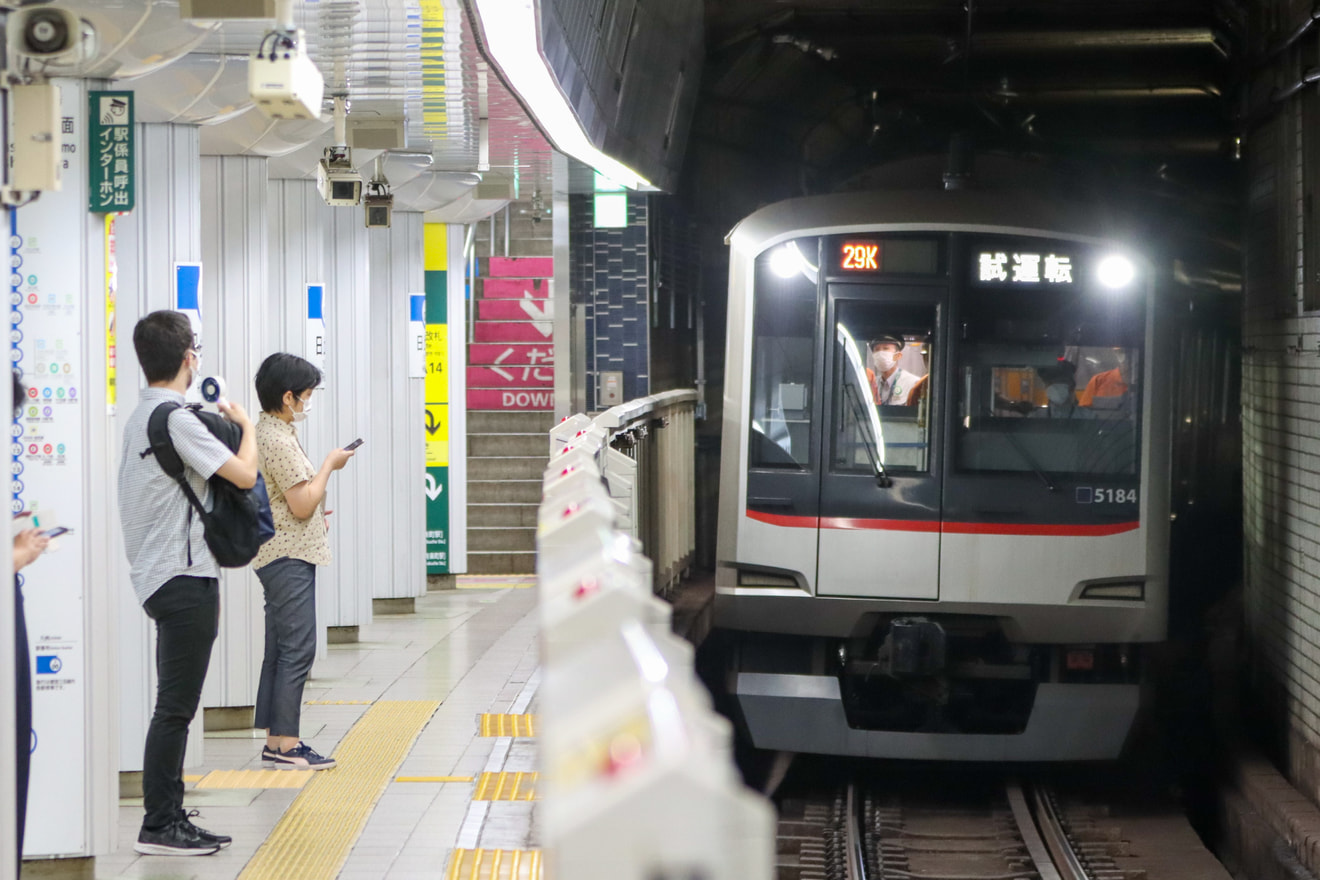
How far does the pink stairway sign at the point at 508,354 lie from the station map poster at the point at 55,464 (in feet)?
35.9

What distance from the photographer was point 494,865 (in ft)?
16.8

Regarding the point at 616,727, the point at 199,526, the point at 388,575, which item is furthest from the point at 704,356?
the point at 616,727

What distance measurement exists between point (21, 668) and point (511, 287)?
14.0 m

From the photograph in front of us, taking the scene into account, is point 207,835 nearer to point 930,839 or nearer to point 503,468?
point 930,839

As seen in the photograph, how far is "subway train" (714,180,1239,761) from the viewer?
7.52m

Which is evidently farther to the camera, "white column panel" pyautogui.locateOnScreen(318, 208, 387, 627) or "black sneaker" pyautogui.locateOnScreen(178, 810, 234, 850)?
"white column panel" pyautogui.locateOnScreen(318, 208, 387, 627)

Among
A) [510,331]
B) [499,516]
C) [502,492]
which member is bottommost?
[499,516]

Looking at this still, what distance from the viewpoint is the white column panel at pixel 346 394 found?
1009 centimetres

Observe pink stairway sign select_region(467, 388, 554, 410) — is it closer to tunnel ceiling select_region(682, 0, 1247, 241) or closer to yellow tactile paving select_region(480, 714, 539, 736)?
tunnel ceiling select_region(682, 0, 1247, 241)

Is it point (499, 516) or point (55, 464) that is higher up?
point (55, 464)

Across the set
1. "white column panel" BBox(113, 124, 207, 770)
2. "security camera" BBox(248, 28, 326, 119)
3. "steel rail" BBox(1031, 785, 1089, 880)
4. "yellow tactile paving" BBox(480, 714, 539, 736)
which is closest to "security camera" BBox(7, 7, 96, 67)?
"security camera" BBox(248, 28, 326, 119)

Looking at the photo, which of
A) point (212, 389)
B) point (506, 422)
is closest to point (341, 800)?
point (212, 389)

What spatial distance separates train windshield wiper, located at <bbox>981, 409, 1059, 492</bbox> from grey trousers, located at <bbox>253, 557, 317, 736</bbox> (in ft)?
10.8

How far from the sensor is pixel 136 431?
5238 millimetres
